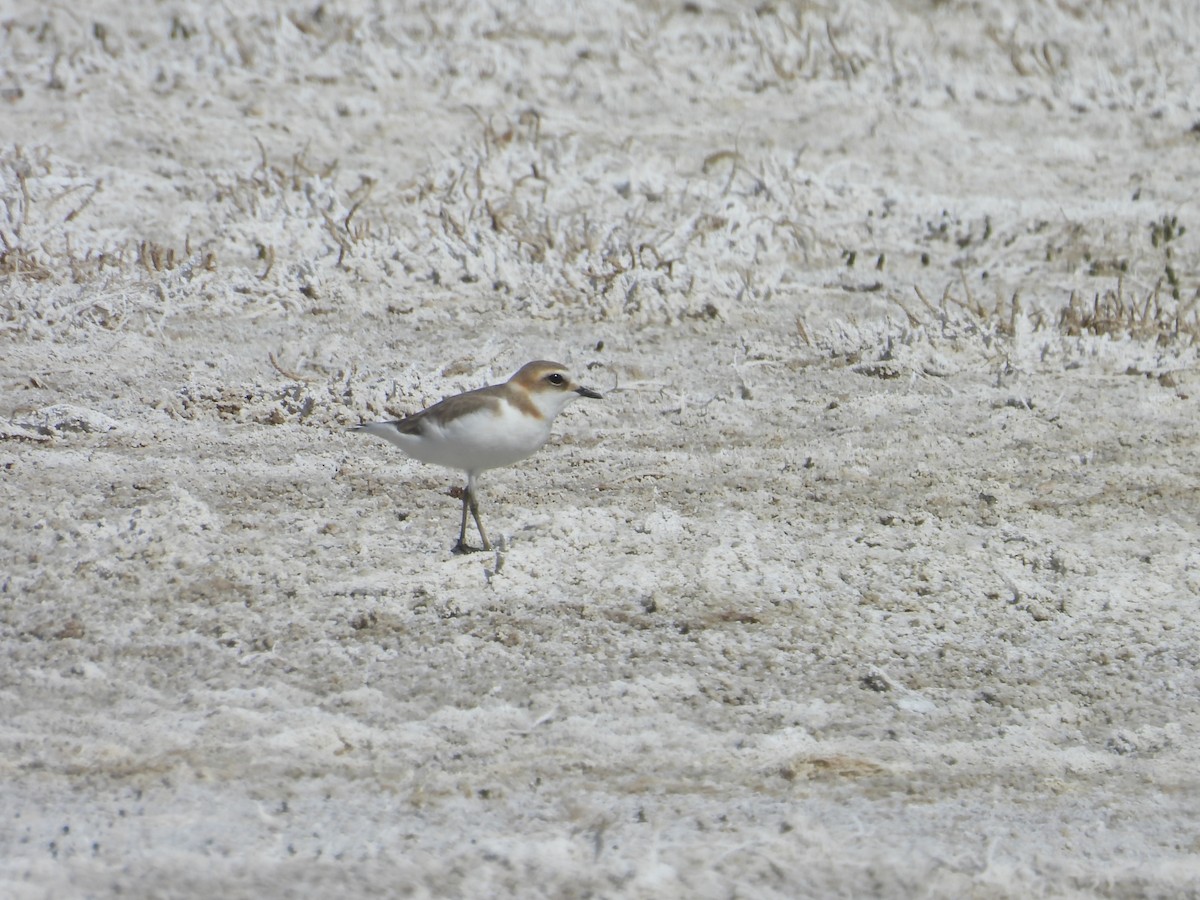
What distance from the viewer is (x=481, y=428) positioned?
16.0 ft

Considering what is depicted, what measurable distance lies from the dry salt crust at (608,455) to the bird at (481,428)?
1.15 ft

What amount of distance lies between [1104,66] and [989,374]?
431 centimetres

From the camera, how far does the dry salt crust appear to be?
377cm

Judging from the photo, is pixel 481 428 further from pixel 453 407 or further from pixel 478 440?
pixel 453 407

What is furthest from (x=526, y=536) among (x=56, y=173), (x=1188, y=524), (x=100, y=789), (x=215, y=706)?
(x=56, y=173)

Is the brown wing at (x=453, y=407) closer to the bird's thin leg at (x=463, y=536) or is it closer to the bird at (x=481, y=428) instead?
the bird at (x=481, y=428)

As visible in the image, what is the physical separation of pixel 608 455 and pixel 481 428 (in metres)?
1.21

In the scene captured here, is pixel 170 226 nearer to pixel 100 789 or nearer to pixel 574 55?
pixel 574 55

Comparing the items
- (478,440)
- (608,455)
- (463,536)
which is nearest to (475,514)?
(463,536)

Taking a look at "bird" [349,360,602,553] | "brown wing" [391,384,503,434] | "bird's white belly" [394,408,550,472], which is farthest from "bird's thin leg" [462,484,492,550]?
"brown wing" [391,384,503,434]

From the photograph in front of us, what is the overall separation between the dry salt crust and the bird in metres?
0.35

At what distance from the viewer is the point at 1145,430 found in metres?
6.20

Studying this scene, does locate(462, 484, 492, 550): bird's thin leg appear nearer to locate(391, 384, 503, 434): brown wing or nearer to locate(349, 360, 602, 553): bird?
locate(349, 360, 602, 553): bird

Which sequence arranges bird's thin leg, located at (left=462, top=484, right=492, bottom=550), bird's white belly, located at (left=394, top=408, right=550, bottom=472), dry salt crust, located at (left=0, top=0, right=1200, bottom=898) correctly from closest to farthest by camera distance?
dry salt crust, located at (left=0, top=0, right=1200, bottom=898)
bird's white belly, located at (left=394, top=408, right=550, bottom=472)
bird's thin leg, located at (left=462, top=484, right=492, bottom=550)
